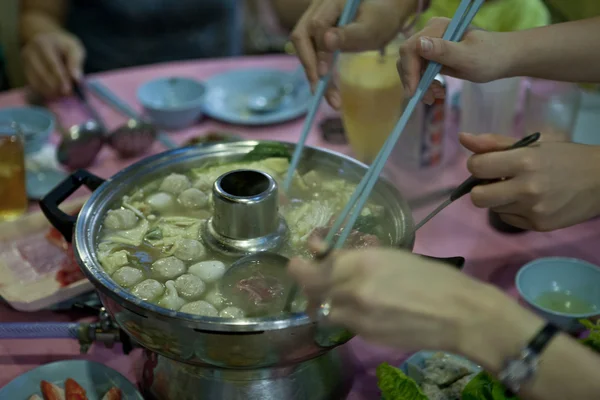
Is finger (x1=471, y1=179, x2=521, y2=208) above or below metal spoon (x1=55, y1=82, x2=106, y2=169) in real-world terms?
above

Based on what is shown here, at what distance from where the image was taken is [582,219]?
156 centimetres

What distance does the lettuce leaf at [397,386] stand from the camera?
128 centimetres

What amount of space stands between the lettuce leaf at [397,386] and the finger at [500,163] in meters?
0.50

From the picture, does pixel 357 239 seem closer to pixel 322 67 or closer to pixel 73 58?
pixel 322 67

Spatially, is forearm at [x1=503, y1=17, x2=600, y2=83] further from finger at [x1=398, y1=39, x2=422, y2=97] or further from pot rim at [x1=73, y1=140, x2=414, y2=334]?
pot rim at [x1=73, y1=140, x2=414, y2=334]

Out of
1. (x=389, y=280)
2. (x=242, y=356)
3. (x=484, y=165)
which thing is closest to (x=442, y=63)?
(x=484, y=165)

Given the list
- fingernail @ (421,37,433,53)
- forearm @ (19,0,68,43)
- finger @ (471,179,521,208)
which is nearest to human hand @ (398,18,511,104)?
fingernail @ (421,37,433,53)

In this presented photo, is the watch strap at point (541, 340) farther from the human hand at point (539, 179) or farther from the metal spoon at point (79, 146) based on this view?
the metal spoon at point (79, 146)

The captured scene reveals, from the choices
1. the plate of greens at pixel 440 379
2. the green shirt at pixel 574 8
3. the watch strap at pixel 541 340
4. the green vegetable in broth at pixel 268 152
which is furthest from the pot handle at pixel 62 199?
the green shirt at pixel 574 8

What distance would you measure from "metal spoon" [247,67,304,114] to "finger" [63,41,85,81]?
79 centimetres

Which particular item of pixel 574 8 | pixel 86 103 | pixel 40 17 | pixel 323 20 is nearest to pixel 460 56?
pixel 323 20

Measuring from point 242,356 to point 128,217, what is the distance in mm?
546

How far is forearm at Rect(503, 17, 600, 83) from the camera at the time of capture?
156 cm

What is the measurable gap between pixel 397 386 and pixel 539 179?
58cm
